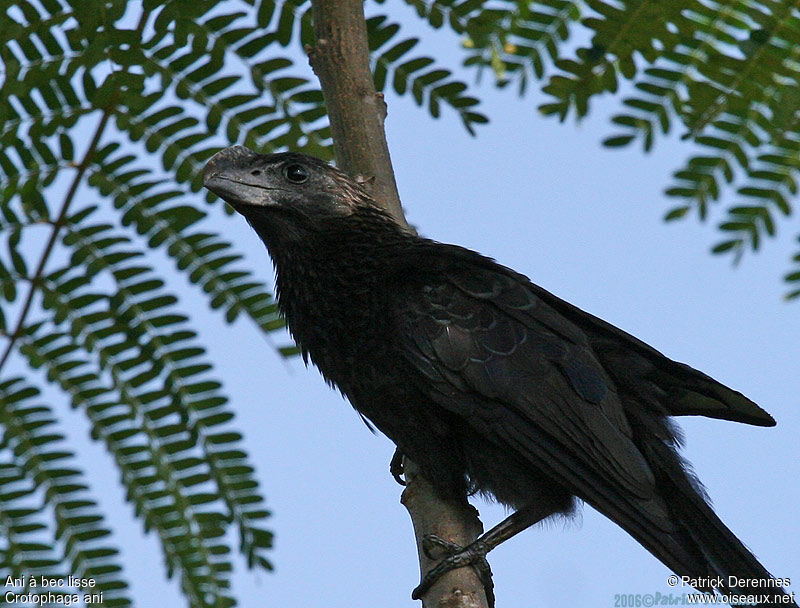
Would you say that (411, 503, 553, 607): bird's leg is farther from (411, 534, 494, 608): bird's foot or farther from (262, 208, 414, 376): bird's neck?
(262, 208, 414, 376): bird's neck

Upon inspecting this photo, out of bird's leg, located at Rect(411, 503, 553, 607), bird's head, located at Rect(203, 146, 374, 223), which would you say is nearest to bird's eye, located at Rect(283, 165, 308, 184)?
bird's head, located at Rect(203, 146, 374, 223)

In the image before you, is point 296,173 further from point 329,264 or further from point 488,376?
point 488,376

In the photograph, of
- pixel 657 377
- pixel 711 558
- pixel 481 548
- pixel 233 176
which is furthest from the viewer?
pixel 657 377

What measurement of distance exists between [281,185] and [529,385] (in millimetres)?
1275

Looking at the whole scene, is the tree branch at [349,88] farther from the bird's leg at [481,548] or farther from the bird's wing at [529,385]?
the bird's leg at [481,548]

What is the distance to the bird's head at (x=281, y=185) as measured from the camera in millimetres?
5395

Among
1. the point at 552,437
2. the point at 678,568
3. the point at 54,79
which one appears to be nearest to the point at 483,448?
the point at 552,437

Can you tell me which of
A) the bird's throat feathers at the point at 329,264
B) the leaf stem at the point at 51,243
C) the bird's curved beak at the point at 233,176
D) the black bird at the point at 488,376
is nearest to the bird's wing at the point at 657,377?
the black bird at the point at 488,376

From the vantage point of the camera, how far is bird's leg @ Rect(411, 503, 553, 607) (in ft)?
15.8

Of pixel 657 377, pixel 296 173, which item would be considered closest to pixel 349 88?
pixel 296 173

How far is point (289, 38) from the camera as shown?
5555mm

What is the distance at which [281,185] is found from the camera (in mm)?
5672

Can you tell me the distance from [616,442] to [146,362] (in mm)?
1845

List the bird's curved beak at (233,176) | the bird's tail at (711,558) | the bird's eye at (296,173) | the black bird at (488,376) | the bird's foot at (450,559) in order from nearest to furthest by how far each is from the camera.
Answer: the bird's foot at (450,559) → the bird's tail at (711,558) → the black bird at (488,376) → the bird's curved beak at (233,176) → the bird's eye at (296,173)
